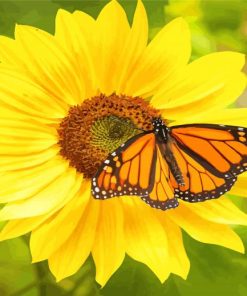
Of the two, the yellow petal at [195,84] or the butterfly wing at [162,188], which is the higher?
the yellow petal at [195,84]

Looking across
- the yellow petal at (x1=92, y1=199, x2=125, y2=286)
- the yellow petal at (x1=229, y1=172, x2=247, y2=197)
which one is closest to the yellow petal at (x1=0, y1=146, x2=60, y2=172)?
the yellow petal at (x1=92, y1=199, x2=125, y2=286)

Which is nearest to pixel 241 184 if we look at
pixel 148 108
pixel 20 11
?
pixel 148 108

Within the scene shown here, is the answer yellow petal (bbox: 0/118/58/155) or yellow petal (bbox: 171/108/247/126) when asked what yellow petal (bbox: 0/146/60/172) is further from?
yellow petal (bbox: 171/108/247/126)

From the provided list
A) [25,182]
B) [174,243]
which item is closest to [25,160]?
[25,182]

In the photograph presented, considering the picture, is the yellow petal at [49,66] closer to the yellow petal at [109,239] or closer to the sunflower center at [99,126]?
the sunflower center at [99,126]

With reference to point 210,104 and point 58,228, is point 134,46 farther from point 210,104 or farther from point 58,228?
point 58,228

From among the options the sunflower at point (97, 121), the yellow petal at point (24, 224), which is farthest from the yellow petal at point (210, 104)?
the yellow petal at point (24, 224)
